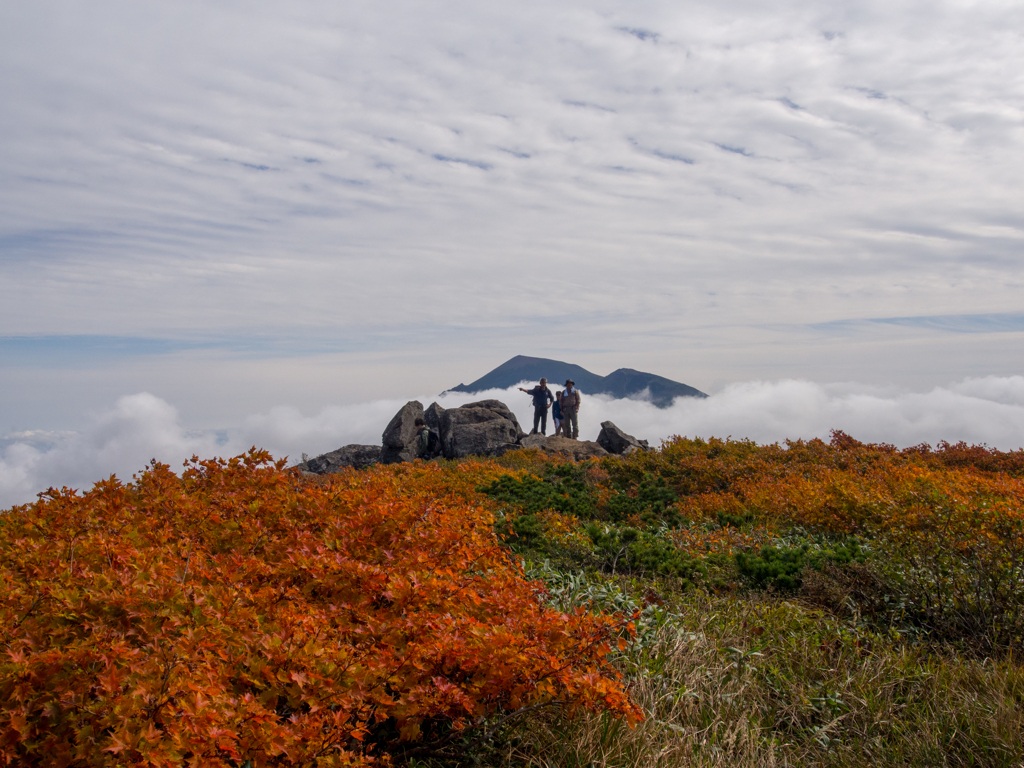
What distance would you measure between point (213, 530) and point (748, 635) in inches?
164

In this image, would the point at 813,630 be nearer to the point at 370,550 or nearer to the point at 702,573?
the point at 702,573

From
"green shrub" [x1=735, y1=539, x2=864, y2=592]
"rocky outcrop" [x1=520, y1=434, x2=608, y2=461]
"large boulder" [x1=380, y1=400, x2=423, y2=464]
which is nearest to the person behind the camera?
"green shrub" [x1=735, y1=539, x2=864, y2=592]

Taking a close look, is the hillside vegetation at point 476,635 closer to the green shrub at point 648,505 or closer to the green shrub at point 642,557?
the green shrub at point 642,557

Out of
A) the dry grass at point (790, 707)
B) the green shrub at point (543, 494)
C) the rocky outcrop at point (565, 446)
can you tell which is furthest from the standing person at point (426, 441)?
the dry grass at point (790, 707)

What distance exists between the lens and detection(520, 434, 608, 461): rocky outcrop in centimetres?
1914

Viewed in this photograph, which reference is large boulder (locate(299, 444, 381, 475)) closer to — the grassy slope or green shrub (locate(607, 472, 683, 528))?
green shrub (locate(607, 472, 683, 528))

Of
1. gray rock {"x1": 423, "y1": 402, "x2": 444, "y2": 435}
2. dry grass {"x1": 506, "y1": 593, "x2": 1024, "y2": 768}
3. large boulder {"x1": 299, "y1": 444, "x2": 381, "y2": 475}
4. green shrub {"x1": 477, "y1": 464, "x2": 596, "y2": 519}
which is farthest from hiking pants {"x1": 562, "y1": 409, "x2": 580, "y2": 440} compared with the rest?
dry grass {"x1": 506, "y1": 593, "x2": 1024, "y2": 768}

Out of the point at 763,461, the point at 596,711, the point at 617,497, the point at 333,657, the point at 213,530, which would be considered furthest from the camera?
the point at 763,461

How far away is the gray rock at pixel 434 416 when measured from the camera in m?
24.0

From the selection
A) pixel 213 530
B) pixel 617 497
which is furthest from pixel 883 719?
pixel 617 497

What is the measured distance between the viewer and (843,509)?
28.0 ft

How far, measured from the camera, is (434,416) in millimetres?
24281

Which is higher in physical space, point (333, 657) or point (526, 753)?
point (333, 657)

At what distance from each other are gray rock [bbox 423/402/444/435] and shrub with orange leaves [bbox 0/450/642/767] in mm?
18994
